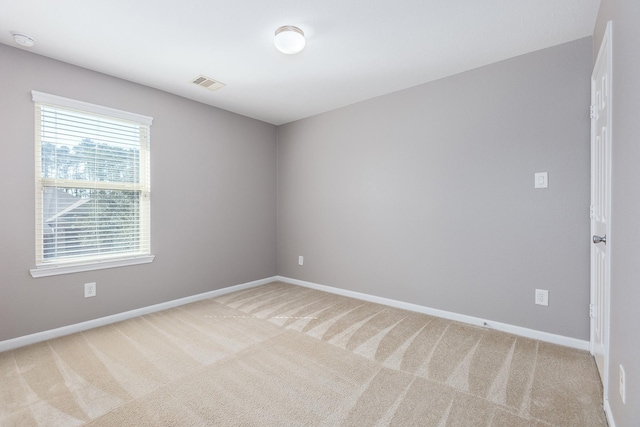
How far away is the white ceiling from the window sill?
184cm

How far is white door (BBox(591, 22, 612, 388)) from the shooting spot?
1.77 m

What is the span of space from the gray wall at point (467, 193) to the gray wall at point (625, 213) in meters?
0.95

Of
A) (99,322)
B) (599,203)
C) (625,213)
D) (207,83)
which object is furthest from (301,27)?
(99,322)

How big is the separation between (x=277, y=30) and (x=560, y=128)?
7.76 feet

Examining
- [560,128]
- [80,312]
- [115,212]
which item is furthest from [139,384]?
[560,128]

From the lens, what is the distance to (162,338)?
Answer: 2566 mm

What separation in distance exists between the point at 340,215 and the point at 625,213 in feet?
9.19

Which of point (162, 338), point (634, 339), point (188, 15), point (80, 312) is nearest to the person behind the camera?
point (634, 339)

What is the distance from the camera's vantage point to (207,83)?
3.12 metres

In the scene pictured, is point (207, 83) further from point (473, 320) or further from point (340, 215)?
point (473, 320)

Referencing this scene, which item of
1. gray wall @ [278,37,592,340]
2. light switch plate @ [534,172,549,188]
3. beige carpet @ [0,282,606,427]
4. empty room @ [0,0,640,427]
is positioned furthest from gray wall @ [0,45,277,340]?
light switch plate @ [534,172,549,188]

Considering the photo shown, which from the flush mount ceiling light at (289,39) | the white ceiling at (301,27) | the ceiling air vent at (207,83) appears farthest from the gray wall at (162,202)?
the flush mount ceiling light at (289,39)

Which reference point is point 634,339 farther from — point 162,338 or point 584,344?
point 162,338

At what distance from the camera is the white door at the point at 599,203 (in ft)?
5.81
